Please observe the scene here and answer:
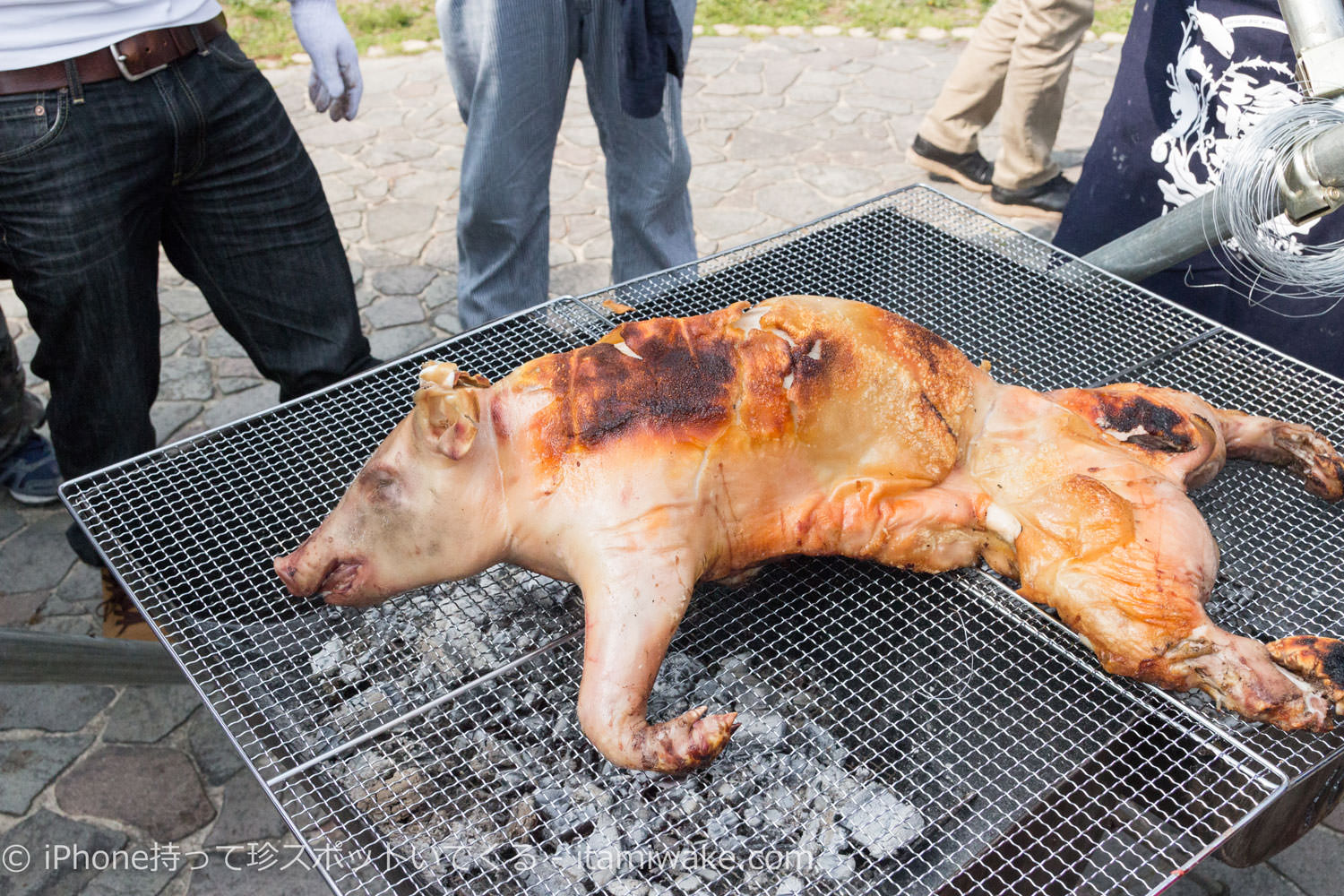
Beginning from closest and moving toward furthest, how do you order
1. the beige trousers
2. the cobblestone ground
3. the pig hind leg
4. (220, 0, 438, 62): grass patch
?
the pig hind leg → the cobblestone ground → the beige trousers → (220, 0, 438, 62): grass patch

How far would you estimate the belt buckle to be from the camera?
3207 millimetres

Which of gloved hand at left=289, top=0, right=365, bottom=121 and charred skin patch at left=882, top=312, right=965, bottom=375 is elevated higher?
gloved hand at left=289, top=0, right=365, bottom=121

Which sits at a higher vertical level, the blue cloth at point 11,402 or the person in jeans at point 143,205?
the person in jeans at point 143,205

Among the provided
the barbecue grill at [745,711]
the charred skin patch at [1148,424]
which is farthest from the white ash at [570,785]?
the charred skin patch at [1148,424]

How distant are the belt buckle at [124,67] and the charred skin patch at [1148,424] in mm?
3182

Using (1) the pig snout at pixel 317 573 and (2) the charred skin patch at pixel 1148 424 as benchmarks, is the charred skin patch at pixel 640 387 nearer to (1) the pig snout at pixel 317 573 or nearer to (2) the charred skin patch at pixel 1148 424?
(1) the pig snout at pixel 317 573

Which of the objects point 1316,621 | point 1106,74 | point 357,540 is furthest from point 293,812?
point 1106,74

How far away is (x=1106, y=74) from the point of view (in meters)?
9.05

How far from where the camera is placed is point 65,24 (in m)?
3.12

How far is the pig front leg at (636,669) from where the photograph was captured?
2.21 meters

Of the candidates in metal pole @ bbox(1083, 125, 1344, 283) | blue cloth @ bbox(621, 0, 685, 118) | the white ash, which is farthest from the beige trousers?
the white ash

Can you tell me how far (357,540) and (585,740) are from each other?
769 mm

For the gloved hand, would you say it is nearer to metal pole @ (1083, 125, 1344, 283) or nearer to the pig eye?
the pig eye

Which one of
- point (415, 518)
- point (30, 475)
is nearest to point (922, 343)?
point (415, 518)
